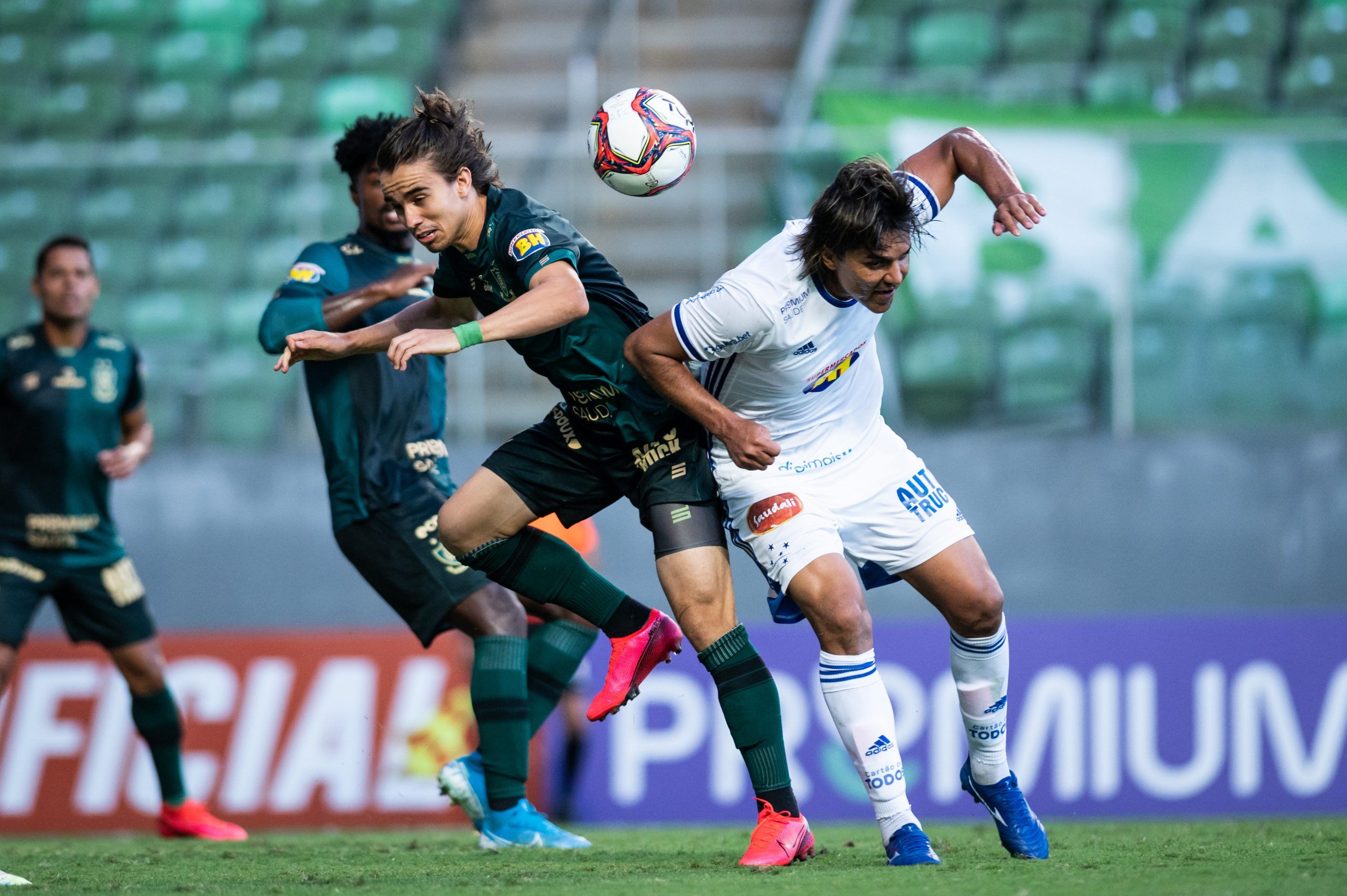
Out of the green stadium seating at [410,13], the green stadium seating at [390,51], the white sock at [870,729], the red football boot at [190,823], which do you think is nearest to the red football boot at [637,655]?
the white sock at [870,729]

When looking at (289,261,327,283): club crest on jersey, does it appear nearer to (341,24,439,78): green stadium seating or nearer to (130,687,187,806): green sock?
(130,687,187,806): green sock

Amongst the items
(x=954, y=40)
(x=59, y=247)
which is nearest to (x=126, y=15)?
(x=954, y=40)

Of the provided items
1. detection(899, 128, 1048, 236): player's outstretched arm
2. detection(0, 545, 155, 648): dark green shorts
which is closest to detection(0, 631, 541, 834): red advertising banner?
detection(0, 545, 155, 648): dark green shorts

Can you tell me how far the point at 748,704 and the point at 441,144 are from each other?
74.4 inches

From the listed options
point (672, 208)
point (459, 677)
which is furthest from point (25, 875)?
point (672, 208)

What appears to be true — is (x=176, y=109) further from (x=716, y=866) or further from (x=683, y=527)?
(x=716, y=866)

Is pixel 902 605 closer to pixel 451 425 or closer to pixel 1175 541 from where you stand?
pixel 1175 541

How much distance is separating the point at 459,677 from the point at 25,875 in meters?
3.38

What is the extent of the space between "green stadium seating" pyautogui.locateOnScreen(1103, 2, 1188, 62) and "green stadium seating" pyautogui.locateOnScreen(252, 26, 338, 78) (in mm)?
6162

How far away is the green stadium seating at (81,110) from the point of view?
1204 cm

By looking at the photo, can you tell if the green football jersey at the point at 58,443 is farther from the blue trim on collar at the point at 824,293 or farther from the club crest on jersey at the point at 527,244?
the blue trim on collar at the point at 824,293

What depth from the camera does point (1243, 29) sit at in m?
11.4

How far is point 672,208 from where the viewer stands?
355 inches

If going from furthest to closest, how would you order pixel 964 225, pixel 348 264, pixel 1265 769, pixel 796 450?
pixel 964 225 < pixel 1265 769 < pixel 348 264 < pixel 796 450
